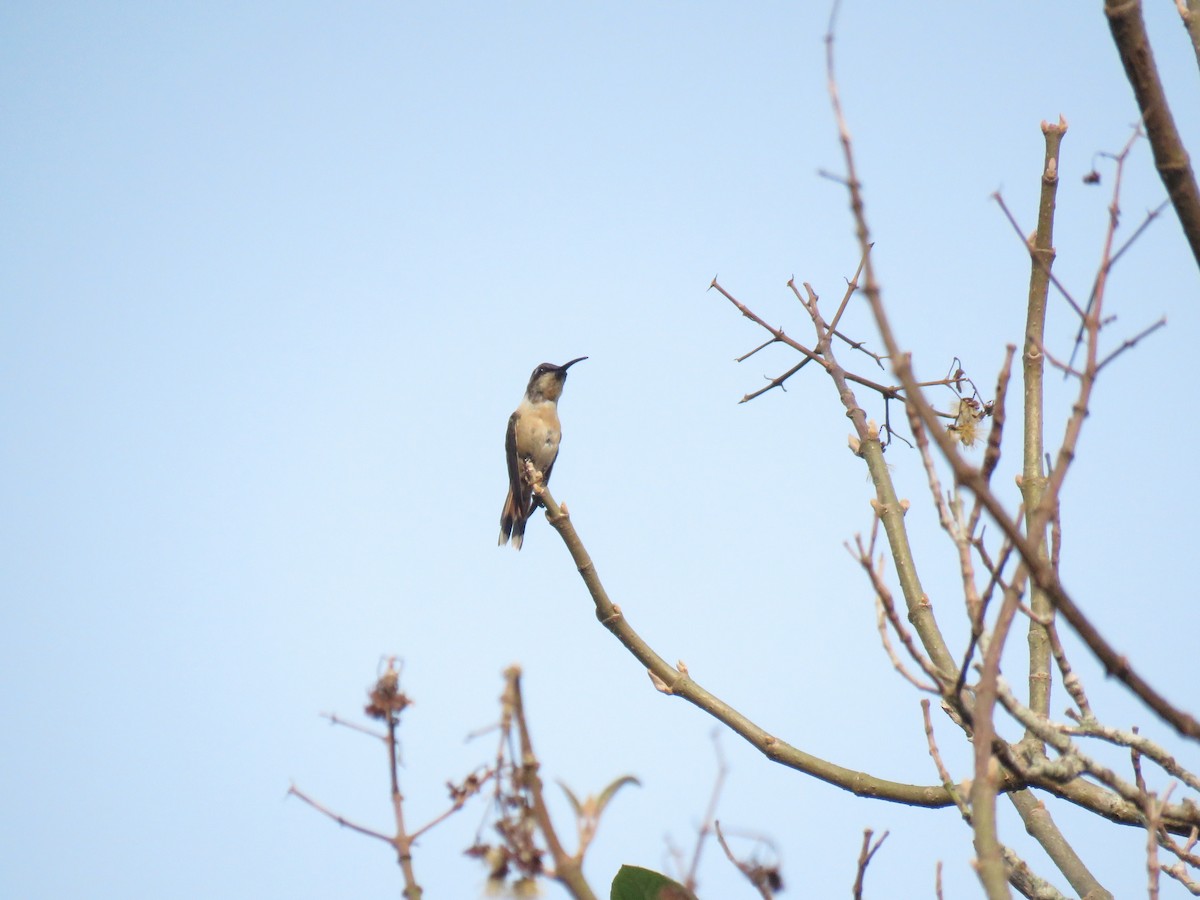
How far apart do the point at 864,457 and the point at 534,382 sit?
881 centimetres

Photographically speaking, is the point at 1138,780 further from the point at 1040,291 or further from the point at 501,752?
the point at 1040,291

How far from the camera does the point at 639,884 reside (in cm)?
252

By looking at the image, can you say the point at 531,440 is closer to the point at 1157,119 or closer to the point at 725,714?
the point at 725,714

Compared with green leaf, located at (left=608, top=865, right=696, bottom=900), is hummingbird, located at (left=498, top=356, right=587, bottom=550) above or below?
above

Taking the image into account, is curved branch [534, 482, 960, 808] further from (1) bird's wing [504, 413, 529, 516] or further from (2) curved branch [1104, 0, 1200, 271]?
(1) bird's wing [504, 413, 529, 516]

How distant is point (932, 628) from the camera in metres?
3.80

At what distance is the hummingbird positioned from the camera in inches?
456

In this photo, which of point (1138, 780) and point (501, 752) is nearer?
point (501, 752)

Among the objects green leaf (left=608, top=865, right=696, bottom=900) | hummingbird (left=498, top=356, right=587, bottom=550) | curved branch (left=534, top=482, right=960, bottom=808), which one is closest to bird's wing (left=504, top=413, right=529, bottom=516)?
hummingbird (left=498, top=356, right=587, bottom=550)

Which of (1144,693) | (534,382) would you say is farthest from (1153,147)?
(534,382)

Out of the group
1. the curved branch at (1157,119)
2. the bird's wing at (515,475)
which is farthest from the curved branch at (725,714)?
the bird's wing at (515,475)

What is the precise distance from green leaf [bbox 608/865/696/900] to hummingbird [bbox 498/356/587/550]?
8.75 m

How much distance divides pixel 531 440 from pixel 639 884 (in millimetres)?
9887

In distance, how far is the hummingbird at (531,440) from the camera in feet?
38.0
